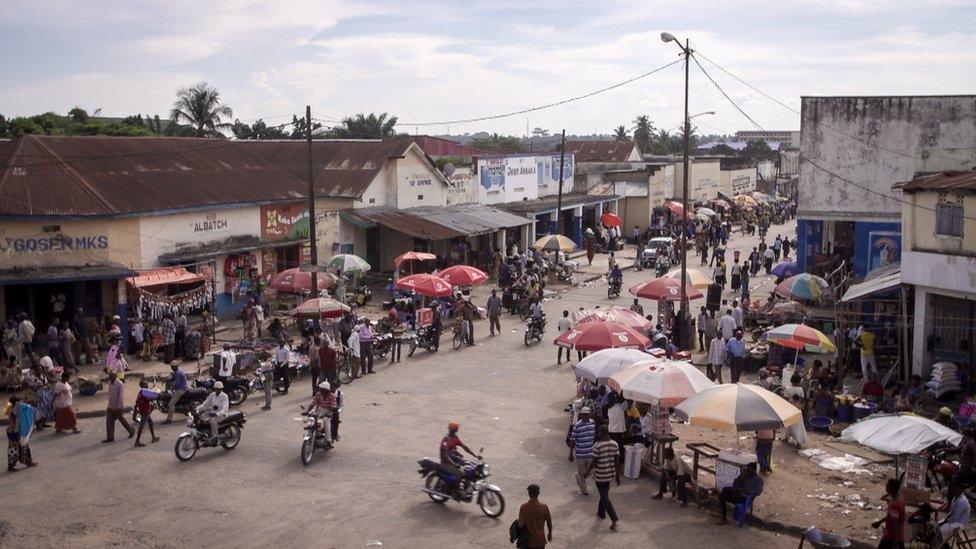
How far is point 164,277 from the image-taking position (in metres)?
24.2

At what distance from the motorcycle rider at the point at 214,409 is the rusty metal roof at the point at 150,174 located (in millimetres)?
9649

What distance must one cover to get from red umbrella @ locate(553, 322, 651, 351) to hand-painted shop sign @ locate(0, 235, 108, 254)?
41.7ft

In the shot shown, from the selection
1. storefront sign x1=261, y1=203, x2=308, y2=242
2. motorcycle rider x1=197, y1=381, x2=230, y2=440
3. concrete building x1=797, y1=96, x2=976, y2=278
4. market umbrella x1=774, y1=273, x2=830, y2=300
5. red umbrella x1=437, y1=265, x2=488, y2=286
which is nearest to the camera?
motorcycle rider x1=197, y1=381, x2=230, y2=440

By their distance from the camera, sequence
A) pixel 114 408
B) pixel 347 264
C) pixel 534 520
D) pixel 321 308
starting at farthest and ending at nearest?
1. pixel 347 264
2. pixel 321 308
3. pixel 114 408
4. pixel 534 520

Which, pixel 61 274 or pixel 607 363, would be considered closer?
pixel 607 363

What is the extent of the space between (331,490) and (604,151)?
5494cm

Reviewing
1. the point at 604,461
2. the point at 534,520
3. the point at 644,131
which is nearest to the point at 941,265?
the point at 604,461

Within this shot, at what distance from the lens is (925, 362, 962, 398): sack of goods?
698 inches

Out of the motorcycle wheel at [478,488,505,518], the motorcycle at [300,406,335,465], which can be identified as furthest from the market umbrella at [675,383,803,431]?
the motorcycle at [300,406,335,465]

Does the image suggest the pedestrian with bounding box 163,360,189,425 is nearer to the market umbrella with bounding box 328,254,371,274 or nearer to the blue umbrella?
the market umbrella with bounding box 328,254,371,274

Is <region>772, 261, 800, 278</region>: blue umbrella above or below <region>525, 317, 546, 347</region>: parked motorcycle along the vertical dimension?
above

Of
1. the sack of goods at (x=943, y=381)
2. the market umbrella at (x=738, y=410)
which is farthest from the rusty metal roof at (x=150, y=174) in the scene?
the sack of goods at (x=943, y=381)

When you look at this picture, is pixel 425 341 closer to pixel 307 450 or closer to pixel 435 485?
pixel 307 450

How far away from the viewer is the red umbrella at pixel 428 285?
24719mm
